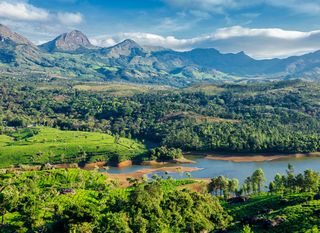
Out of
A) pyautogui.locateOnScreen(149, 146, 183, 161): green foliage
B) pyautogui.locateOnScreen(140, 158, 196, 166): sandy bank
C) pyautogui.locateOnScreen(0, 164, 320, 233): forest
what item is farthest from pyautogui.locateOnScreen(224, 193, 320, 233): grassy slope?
pyautogui.locateOnScreen(149, 146, 183, 161): green foliage

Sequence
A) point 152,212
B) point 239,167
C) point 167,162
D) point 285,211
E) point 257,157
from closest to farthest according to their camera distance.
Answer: point 152,212
point 285,211
point 239,167
point 167,162
point 257,157

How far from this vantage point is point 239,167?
178m

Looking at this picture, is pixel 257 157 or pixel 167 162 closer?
pixel 167 162

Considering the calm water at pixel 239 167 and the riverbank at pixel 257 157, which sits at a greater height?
the riverbank at pixel 257 157

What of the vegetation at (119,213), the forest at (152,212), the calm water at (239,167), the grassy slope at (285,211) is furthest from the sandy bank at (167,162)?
the vegetation at (119,213)

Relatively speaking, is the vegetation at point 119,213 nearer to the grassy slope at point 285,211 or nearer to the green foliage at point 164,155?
the grassy slope at point 285,211

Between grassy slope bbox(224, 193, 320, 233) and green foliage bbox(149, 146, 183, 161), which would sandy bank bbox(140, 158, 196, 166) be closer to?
green foliage bbox(149, 146, 183, 161)

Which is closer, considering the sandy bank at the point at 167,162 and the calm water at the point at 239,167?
the calm water at the point at 239,167

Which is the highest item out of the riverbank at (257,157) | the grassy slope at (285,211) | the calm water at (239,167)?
the grassy slope at (285,211)

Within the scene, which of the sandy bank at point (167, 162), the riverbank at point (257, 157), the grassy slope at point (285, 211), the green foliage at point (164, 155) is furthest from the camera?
the riverbank at point (257, 157)

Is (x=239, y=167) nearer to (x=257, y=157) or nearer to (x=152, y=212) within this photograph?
(x=257, y=157)

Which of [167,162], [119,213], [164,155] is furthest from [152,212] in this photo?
[164,155]

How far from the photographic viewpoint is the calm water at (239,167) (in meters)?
163

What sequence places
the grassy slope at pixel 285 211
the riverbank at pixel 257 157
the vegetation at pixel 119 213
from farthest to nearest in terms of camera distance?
the riverbank at pixel 257 157 < the grassy slope at pixel 285 211 < the vegetation at pixel 119 213
